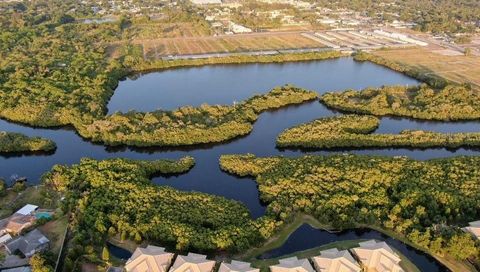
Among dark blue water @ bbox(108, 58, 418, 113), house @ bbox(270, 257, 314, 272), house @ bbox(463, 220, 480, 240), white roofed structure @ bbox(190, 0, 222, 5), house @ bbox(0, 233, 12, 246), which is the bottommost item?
house @ bbox(0, 233, 12, 246)

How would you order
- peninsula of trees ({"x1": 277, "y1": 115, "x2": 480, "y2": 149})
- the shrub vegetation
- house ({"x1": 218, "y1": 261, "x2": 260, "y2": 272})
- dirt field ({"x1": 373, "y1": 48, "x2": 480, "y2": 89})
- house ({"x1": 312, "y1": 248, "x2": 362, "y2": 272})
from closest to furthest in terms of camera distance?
house ({"x1": 218, "y1": 261, "x2": 260, "y2": 272}), house ({"x1": 312, "y1": 248, "x2": 362, "y2": 272}), peninsula of trees ({"x1": 277, "y1": 115, "x2": 480, "y2": 149}), the shrub vegetation, dirt field ({"x1": 373, "y1": 48, "x2": 480, "y2": 89})

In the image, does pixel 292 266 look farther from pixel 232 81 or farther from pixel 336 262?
pixel 232 81

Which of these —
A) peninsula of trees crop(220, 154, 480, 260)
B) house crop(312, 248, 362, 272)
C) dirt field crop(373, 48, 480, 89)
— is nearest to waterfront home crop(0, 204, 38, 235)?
peninsula of trees crop(220, 154, 480, 260)

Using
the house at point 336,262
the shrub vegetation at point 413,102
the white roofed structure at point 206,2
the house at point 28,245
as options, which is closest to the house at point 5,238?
the house at point 28,245

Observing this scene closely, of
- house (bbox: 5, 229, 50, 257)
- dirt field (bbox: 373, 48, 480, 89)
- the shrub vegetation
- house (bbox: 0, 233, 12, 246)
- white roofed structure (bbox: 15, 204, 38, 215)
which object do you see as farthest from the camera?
dirt field (bbox: 373, 48, 480, 89)

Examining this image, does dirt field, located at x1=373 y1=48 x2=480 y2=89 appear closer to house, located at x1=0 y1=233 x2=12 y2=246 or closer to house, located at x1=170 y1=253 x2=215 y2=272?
house, located at x1=170 y1=253 x2=215 y2=272

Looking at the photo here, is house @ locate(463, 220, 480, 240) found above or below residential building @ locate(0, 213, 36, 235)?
above

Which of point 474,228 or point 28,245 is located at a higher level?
point 474,228

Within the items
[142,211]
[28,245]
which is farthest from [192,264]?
[28,245]
